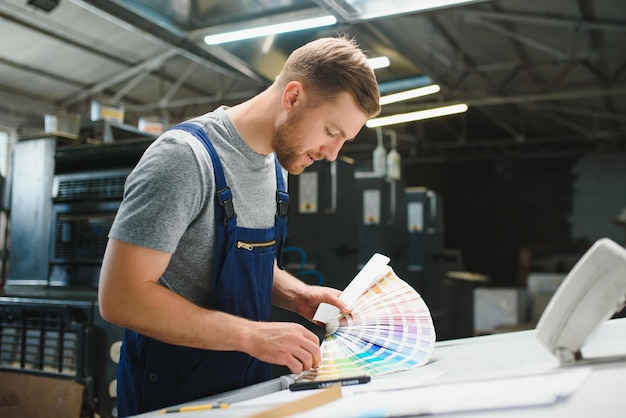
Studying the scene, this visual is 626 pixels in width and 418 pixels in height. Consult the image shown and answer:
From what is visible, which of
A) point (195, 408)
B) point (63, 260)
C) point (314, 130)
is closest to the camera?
point (195, 408)

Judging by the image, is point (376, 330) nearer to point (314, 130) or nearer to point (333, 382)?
point (333, 382)

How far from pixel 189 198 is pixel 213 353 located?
344 millimetres

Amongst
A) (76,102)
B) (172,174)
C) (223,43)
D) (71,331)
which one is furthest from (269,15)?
(76,102)

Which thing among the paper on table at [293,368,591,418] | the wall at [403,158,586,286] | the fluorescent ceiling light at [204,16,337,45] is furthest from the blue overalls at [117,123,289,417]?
the wall at [403,158,586,286]

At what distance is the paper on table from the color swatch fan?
28cm

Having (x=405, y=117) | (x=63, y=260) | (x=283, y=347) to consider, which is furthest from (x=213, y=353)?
(x=405, y=117)

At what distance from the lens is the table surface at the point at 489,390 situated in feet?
2.13

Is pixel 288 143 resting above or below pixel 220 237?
above

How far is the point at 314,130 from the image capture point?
1.32m

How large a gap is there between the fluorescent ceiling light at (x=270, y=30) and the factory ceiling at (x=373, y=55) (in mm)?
45

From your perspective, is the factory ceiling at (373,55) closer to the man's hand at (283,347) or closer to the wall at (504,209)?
the wall at (504,209)

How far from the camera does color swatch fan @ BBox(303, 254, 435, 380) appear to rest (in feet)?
3.68

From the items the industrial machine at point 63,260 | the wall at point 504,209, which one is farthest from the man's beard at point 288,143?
the wall at point 504,209

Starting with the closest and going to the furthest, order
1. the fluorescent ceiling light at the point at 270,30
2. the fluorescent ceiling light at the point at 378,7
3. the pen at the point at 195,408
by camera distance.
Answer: the pen at the point at 195,408, the fluorescent ceiling light at the point at 378,7, the fluorescent ceiling light at the point at 270,30
